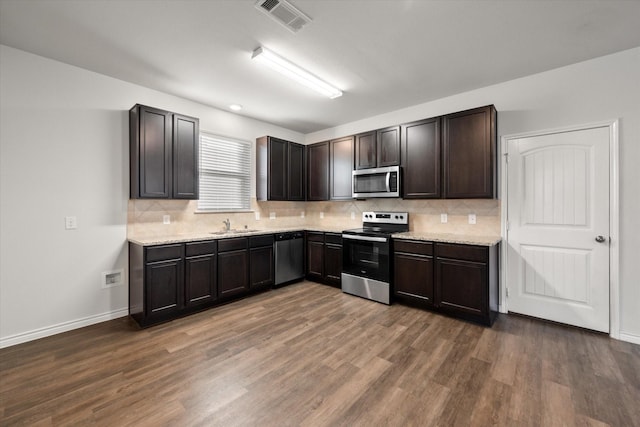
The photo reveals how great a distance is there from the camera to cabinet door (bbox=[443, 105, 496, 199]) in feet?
10.2

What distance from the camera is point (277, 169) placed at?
465 cm

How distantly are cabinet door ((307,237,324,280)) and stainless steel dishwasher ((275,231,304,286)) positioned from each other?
0.12 metres

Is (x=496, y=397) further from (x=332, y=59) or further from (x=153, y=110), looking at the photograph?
(x=153, y=110)

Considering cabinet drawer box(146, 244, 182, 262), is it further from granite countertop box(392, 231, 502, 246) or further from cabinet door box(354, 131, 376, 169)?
cabinet door box(354, 131, 376, 169)

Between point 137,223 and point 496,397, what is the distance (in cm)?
396

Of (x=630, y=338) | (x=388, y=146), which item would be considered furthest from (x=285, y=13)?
(x=630, y=338)

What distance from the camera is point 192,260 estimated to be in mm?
3225

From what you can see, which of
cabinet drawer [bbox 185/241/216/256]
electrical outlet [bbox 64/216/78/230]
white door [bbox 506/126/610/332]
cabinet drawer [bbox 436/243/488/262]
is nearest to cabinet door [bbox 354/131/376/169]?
cabinet drawer [bbox 436/243/488/262]

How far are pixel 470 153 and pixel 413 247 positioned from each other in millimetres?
1326

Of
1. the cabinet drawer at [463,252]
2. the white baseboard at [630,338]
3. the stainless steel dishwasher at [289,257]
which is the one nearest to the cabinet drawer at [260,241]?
the stainless steel dishwasher at [289,257]

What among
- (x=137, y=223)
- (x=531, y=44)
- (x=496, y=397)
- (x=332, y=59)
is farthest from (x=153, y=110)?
(x=496, y=397)

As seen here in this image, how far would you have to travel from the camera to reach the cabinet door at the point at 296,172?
15.9 ft

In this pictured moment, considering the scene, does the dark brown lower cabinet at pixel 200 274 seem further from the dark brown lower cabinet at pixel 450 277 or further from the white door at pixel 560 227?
the white door at pixel 560 227

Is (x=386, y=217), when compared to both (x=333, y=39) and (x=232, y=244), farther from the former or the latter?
(x=333, y=39)
